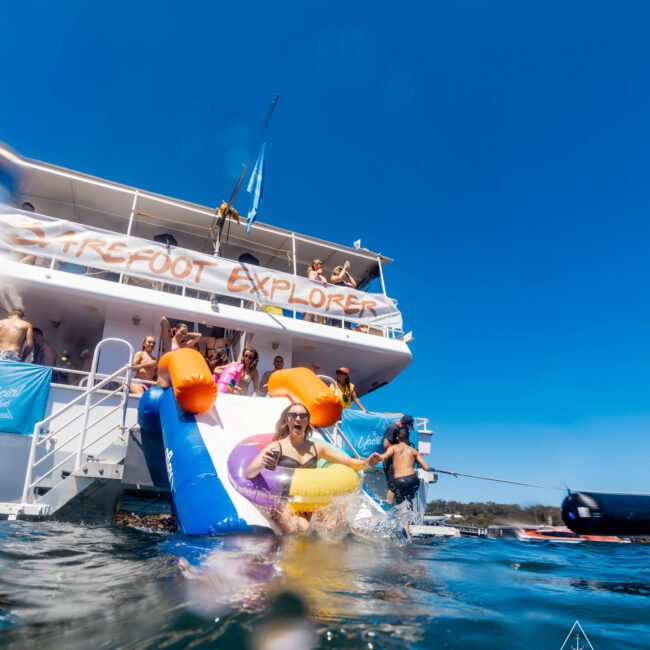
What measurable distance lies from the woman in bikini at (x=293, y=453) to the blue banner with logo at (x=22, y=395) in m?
3.89

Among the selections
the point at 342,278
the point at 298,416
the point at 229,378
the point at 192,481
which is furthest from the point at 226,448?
the point at 342,278

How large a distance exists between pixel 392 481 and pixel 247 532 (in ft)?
12.0

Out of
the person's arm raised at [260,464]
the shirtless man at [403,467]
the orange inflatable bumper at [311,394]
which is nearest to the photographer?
the person's arm raised at [260,464]

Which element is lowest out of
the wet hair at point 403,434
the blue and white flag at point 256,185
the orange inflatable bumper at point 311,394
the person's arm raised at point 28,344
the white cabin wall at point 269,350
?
the wet hair at point 403,434

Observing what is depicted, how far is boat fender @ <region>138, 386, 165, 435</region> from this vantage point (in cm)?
532

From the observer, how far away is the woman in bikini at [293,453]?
373cm

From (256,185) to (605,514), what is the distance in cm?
858

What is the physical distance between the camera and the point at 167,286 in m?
9.98

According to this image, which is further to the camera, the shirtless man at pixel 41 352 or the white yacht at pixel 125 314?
the shirtless man at pixel 41 352

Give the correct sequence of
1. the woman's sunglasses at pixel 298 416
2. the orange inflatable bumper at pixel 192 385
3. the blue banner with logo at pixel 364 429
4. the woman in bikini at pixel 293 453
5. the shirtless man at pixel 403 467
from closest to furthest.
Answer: the woman in bikini at pixel 293 453
the woman's sunglasses at pixel 298 416
the orange inflatable bumper at pixel 192 385
the shirtless man at pixel 403 467
the blue banner with logo at pixel 364 429

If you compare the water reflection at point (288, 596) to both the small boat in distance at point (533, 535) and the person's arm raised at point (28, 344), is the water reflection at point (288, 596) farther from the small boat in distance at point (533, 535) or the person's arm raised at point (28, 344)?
the person's arm raised at point (28, 344)

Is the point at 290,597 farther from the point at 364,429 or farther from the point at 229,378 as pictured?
the point at 364,429

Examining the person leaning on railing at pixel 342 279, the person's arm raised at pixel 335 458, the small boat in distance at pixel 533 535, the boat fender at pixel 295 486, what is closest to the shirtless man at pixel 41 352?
the person leaning on railing at pixel 342 279

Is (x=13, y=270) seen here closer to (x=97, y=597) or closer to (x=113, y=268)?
(x=113, y=268)
